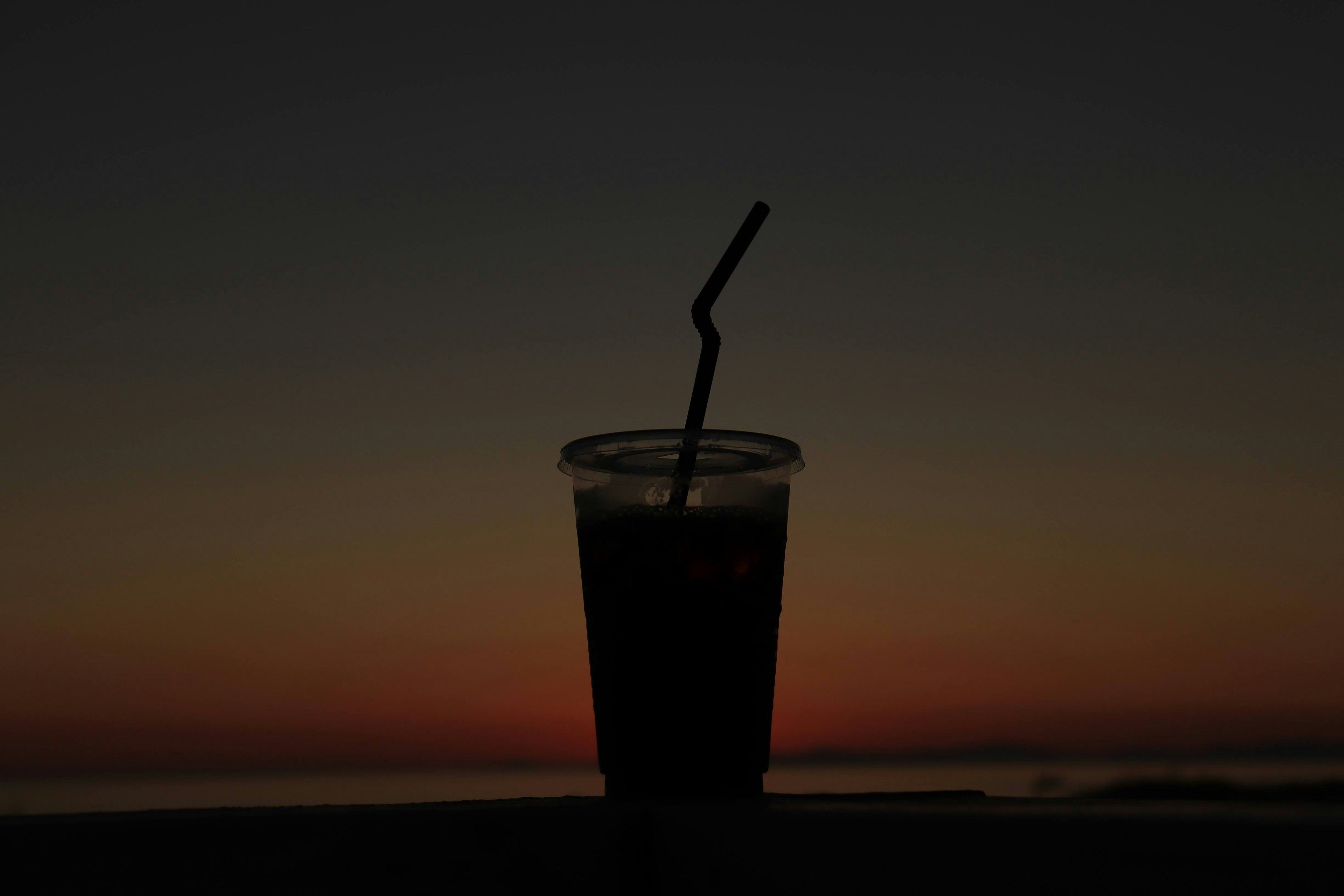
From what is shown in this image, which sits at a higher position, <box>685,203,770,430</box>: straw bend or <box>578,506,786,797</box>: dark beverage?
<box>685,203,770,430</box>: straw bend

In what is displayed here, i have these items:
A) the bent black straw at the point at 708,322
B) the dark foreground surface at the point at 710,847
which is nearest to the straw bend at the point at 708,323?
the bent black straw at the point at 708,322

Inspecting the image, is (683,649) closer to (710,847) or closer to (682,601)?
(682,601)

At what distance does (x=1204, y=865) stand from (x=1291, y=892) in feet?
0.13

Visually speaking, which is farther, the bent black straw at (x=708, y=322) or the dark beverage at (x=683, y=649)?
the bent black straw at (x=708, y=322)

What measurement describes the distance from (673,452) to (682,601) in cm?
18

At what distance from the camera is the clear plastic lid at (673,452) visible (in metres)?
1.23

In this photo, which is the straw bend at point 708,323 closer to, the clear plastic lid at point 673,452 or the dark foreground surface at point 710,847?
the clear plastic lid at point 673,452

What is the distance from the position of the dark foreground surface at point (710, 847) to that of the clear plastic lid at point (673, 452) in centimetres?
43

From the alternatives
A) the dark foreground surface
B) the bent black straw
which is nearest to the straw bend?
the bent black straw

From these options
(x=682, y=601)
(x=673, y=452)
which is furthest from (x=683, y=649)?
(x=673, y=452)

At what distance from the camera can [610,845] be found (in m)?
0.85

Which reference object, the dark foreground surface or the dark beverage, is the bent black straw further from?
the dark foreground surface

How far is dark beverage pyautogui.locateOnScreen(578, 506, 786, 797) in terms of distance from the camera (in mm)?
1152

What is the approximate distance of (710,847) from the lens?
0.78 meters
